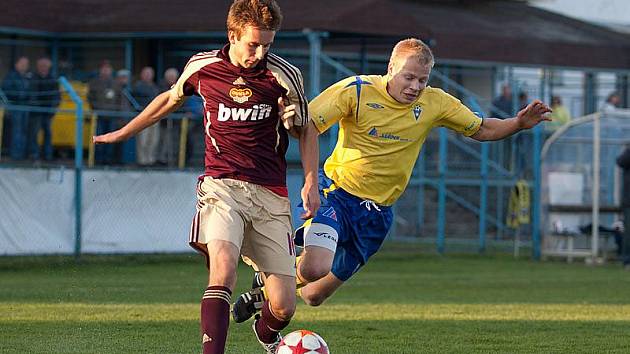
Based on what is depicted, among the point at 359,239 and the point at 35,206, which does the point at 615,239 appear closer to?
the point at 35,206

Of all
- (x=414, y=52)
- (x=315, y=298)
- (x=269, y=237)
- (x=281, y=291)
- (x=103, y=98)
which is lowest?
(x=315, y=298)

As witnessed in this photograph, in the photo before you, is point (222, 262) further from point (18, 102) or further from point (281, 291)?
point (18, 102)

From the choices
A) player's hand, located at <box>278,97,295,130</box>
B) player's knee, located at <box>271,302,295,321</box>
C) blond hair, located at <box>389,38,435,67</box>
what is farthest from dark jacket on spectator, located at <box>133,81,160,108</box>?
player's hand, located at <box>278,97,295,130</box>

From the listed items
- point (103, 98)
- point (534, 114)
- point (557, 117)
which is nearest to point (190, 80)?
point (534, 114)

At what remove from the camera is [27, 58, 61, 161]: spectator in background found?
64.5 feet

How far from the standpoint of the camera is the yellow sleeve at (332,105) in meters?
9.27

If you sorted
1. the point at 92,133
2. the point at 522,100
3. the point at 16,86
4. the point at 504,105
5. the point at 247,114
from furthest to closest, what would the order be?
the point at 522,100, the point at 504,105, the point at 16,86, the point at 92,133, the point at 247,114

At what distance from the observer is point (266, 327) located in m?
8.76

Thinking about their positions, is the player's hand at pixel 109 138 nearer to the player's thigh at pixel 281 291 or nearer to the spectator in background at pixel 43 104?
the player's thigh at pixel 281 291

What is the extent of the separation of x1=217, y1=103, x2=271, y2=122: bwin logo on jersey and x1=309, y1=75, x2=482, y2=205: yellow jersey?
1542mm

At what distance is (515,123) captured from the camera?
961 cm

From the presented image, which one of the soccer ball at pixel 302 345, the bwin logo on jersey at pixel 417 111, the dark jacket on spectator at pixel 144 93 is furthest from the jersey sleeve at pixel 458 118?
the dark jacket on spectator at pixel 144 93

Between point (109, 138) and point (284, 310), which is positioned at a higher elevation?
point (109, 138)

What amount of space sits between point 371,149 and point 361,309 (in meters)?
3.79
